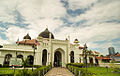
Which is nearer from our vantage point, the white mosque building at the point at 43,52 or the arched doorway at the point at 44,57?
the white mosque building at the point at 43,52

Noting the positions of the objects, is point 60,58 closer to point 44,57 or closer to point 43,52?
point 44,57

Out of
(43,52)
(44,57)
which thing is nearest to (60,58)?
(44,57)

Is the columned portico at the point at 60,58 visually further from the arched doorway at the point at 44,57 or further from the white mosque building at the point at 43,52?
the arched doorway at the point at 44,57

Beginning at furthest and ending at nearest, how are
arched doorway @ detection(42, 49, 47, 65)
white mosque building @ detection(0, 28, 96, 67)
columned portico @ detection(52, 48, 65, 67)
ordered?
columned portico @ detection(52, 48, 65, 67) → arched doorway @ detection(42, 49, 47, 65) → white mosque building @ detection(0, 28, 96, 67)

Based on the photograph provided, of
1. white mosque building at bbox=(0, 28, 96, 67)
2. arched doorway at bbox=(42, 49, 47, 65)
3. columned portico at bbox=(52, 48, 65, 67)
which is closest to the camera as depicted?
white mosque building at bbox=(0, 28, 96, 67)

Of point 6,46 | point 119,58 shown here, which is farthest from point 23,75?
point 119,58

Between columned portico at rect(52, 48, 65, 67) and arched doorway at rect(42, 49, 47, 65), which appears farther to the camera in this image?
columned portico at rect(52, 48, 65, 67)

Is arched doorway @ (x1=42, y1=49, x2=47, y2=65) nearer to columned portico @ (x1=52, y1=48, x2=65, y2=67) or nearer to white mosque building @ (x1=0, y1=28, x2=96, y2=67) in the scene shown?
white mosque building @ (x1=0, y1=28, x2=96, y2=67)

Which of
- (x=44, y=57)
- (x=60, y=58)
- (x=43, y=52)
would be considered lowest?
(x=60, y=58)

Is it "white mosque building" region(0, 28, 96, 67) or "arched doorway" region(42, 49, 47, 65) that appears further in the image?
"arched doorway" region(42, 49, 47, 65)

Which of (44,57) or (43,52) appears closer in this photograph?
(43,52)

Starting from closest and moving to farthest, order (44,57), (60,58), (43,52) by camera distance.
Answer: (43,52)
(44,57)
(60,58)

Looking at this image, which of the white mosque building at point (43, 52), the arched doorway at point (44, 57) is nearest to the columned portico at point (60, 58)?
the white mosque building at point (43, 52)

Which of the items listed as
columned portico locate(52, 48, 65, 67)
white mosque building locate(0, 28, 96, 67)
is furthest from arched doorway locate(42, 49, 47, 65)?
columned portico locate(52, 48, 65, 67)
